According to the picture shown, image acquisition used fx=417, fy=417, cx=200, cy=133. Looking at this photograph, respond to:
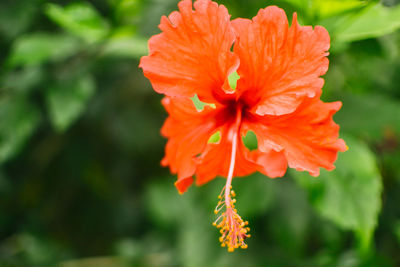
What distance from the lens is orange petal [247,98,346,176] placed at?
2.81 ft

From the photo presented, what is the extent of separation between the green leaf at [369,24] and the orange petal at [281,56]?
0.23m

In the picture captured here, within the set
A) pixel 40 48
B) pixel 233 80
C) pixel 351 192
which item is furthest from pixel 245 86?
pixel 40 48

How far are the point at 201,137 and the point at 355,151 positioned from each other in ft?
1.72

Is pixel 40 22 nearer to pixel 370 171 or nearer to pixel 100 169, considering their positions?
pixel 100 169

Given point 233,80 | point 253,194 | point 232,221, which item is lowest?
point 253,194

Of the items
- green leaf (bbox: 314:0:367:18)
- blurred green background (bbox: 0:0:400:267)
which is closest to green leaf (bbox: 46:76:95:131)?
blurred green background (bbox: 0:0:400:267)

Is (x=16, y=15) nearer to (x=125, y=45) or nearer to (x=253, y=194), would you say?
(x=125, y=45)

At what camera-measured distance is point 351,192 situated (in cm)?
116

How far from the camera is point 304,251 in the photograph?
1735 mm

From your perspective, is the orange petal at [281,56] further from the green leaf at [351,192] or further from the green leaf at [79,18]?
the green leaf at [79,18]

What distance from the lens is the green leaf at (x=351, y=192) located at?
3.57ft

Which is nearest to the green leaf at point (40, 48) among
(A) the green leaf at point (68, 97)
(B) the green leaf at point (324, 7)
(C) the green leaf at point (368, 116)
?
(A) the green leaf at point (68, 97)

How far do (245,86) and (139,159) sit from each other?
4.96 feet

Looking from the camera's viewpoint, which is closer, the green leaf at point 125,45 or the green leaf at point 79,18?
the green leaf at point 79,18
